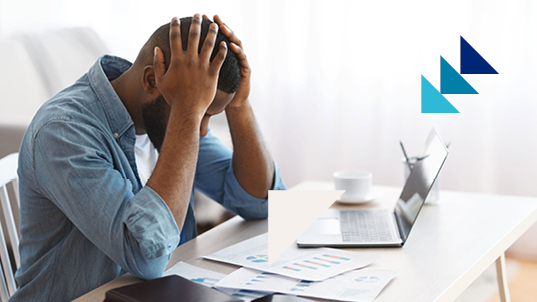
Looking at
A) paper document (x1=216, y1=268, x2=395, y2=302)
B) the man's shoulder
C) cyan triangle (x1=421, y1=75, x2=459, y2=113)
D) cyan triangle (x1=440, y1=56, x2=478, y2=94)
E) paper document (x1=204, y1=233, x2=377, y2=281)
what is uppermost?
the man's shoulder

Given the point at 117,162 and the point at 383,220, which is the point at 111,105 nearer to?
the point at 117,162

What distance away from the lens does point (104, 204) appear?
0.84 meters

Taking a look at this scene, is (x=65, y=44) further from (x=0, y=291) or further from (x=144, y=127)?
(x=0, y=291)

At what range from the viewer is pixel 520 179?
214cm

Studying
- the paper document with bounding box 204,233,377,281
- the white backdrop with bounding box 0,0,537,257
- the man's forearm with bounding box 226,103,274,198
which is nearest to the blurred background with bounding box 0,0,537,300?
the white backdrop with bounding box 0,0,537,257

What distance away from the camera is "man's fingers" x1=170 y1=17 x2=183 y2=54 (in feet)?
3.14

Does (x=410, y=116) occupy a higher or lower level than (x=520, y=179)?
higher

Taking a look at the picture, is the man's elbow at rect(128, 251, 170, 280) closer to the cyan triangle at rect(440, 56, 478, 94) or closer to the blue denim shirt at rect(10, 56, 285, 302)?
the blue denim shirt at rect(10, 56, 285, 302)

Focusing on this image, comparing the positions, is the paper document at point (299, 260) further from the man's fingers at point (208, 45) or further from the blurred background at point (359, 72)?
the blurred background at point (359, 72)

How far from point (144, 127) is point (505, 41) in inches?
64.2

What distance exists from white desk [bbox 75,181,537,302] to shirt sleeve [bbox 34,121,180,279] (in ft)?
0.23

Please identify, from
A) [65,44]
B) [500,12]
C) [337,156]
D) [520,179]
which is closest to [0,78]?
[65,44]

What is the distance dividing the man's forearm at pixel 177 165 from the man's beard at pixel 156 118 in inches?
3.1

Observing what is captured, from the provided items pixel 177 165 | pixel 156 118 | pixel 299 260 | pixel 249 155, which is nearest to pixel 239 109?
pixel 249 155
